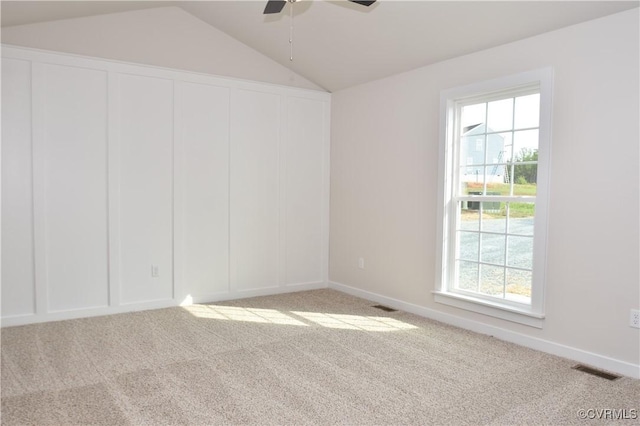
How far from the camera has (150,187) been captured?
456cm

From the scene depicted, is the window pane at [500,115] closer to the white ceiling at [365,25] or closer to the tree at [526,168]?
the tree at [526,168]

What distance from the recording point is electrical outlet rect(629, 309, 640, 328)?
2941 millimetres

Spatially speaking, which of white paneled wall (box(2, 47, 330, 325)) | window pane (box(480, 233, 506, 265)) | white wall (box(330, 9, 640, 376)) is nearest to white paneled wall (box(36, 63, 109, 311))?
white paneled wall (box(2, 47, 330, 325))

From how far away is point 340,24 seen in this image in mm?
4098

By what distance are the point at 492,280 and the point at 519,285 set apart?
261 millimetres

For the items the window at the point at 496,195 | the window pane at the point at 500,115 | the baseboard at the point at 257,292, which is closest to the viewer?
the window at the point at 496,195

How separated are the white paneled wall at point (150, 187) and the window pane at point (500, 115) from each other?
7.61ft

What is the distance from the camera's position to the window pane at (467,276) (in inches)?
162

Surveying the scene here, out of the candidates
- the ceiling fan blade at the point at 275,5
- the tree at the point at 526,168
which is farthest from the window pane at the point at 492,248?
the ceiling fan blade at the point at 275,5

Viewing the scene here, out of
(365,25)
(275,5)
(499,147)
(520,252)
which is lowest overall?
(520,252)

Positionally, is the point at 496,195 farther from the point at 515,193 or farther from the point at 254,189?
the point at 254,189

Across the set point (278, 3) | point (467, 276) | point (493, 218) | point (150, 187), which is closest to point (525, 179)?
point (493, 218)

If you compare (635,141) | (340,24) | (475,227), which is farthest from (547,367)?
(340,24)

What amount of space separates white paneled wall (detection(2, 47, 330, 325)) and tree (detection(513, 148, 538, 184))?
2.60 meters
